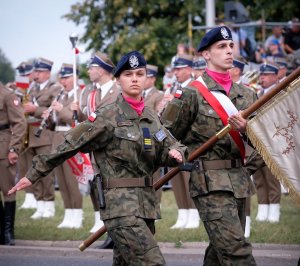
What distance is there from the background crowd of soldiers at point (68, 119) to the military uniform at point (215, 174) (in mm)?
2863

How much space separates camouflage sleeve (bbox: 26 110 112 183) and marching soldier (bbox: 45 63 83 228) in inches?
209

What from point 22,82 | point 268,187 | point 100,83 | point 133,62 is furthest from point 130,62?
point 22,82

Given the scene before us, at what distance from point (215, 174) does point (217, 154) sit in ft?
0.62

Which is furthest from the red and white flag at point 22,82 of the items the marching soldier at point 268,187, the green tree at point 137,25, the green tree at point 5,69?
the green tree at point 5,69

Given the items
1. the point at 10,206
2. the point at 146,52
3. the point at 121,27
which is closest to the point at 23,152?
the point at 10,206

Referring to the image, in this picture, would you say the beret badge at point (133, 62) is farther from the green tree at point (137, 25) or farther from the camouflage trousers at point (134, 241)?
the green tree at point (137, 25)

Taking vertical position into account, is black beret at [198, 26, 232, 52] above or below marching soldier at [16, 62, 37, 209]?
above

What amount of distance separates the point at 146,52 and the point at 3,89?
14953 millimetres

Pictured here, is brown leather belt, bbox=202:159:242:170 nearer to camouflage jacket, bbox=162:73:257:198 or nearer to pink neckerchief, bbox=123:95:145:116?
camouflage jacket, bbox=162:73:257:198

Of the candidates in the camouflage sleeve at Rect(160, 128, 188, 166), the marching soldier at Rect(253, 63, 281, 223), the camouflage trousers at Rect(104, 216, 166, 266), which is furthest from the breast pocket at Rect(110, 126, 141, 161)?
the marching soldier at Rect(253, 63, 281, 223)

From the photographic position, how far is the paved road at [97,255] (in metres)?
10.7

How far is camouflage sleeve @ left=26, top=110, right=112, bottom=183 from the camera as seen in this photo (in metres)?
7.58

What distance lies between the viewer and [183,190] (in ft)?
43.9

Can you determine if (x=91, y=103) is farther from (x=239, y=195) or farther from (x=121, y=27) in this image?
(x=121, y=27)
